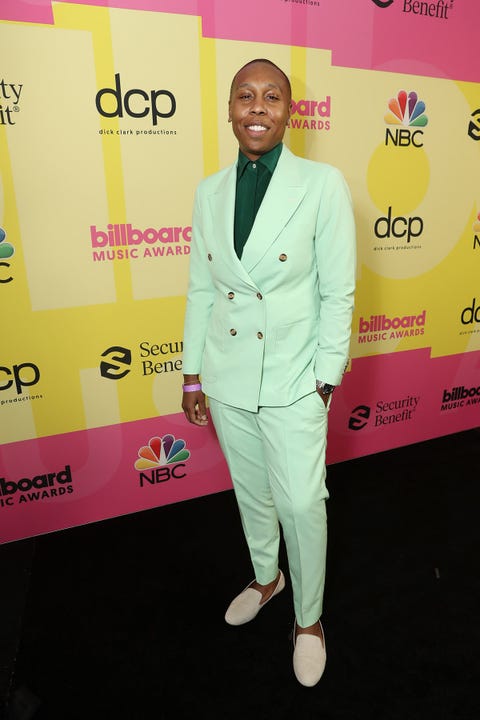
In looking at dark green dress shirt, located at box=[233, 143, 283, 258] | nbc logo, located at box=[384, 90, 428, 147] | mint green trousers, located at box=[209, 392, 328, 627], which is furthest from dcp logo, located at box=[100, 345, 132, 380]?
nbc logo, located at box=[384, 90, 428, 147]

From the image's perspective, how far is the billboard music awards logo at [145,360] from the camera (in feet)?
7.38

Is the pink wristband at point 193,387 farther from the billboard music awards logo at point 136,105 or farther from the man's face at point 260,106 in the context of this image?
the billboard music awards logo at point 136,105

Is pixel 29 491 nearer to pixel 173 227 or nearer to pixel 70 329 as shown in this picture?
pixel 70 329

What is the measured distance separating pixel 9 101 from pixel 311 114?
1.24m

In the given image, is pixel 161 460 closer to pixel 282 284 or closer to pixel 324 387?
pixel 324 387

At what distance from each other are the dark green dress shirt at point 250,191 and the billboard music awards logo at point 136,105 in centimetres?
76

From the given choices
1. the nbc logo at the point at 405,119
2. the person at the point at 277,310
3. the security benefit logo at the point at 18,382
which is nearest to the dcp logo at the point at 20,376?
the security benefit logo at the point at 18,382

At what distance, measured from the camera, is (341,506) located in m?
2.49

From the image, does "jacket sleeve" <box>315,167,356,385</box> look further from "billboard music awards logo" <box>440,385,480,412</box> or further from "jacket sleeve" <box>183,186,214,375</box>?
"billboard music awards logo" <box>440,385,480,412</box>

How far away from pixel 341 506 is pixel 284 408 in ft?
4.00

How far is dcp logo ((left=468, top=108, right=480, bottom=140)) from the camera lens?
8.71 feet

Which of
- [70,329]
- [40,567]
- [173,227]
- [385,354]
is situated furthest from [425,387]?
[40,567]

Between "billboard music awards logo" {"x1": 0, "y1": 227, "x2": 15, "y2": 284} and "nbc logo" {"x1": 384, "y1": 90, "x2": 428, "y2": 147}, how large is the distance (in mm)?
1775

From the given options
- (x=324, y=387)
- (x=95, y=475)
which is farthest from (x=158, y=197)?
(x=95, y=475)
